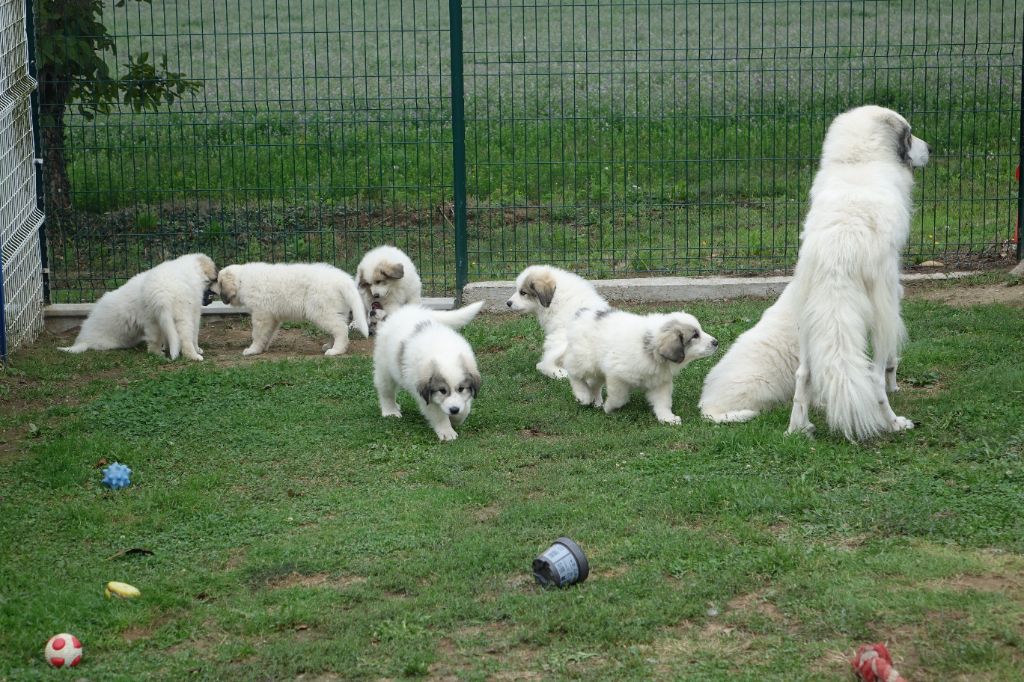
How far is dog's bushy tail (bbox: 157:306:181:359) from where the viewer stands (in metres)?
9.97

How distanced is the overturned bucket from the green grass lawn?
7 cm

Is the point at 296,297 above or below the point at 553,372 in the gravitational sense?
above

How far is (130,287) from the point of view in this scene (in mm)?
10320

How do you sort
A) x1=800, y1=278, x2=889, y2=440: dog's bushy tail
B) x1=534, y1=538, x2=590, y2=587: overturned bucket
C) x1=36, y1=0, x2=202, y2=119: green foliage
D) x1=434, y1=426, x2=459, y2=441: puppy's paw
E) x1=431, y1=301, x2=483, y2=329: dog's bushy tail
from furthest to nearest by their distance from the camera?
x1=36, y1=0, x2=202, y2=119: green foliage → x1=431, y1=301, x2=483, y2=329: dog's bushy tail → x1=434, y1=426, x2=459, y2=441: puppy's paw → x1=800, y1=278, x2=889, y2=440: dog's bushy tail → x1=534, y1=538, x2=590, y2=587: overturned bucket

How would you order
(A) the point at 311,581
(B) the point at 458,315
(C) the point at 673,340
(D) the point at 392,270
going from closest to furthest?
1. (A) the point at 311,581
2. (C) the point at 673,340
3. (B) the point at 458,315
4. (D) the point at 392,270

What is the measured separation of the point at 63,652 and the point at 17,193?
674 centimetres

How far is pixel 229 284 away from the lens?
33.5 feet

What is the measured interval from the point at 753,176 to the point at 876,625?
922cm

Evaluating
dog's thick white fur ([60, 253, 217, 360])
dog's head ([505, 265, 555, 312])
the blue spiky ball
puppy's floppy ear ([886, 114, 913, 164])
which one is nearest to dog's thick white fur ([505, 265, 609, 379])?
dog's head ([505, 265, 555, 312])

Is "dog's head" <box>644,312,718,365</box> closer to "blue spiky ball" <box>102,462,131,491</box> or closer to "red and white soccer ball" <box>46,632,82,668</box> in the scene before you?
"blue spiky ball" <box>102,462,131,491</box>

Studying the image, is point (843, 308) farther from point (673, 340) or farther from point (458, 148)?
point (458, 148)

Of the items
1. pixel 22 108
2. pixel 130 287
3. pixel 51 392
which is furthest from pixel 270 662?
pixel 22 108

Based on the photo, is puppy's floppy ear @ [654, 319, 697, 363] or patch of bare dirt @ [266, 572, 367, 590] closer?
patch of bare dirt @ [266, 572, 367, 590]

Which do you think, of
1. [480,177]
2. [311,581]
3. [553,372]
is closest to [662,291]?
[480,177]
